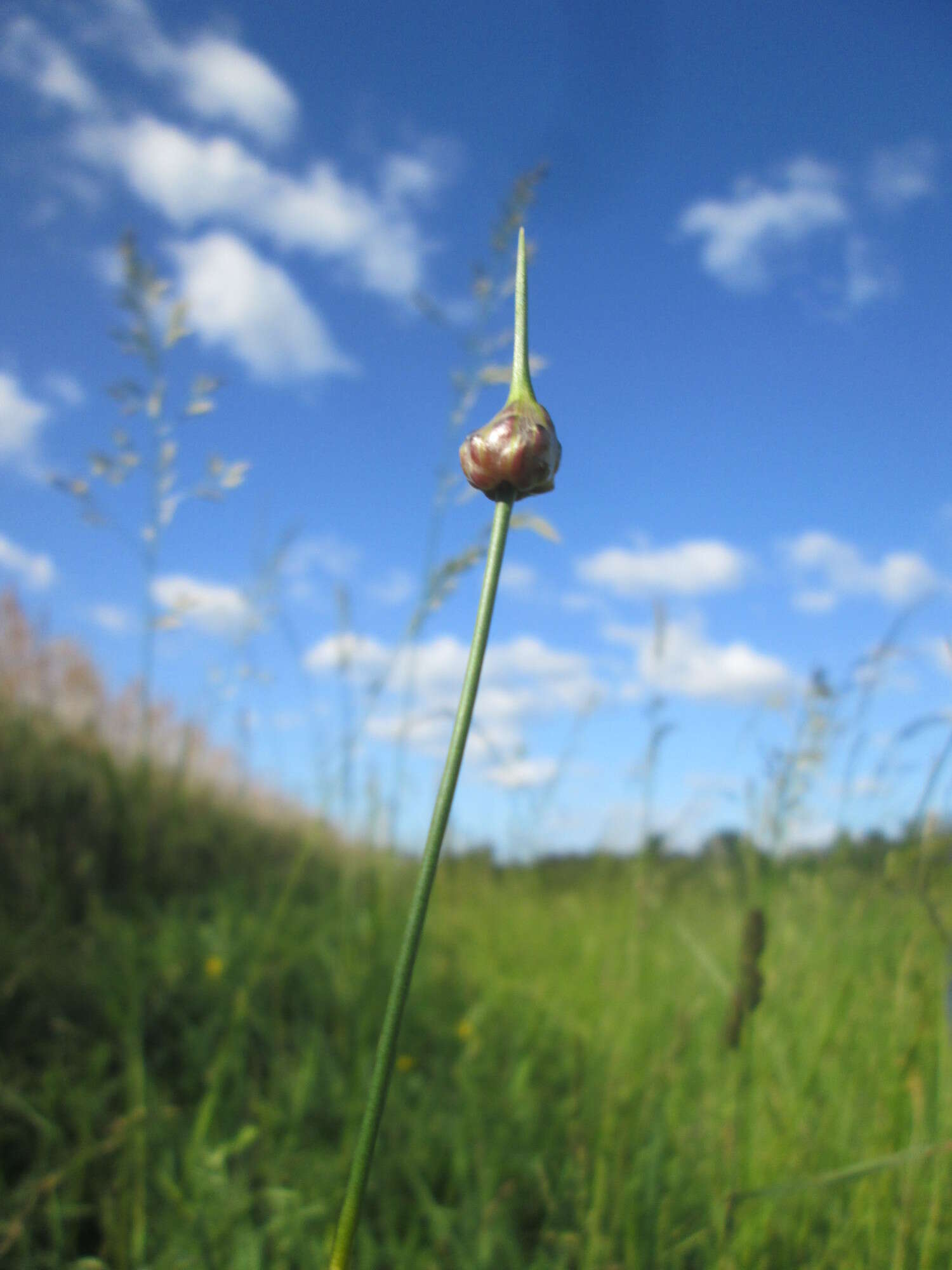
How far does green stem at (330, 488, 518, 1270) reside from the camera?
0.35 metres

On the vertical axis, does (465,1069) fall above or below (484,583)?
below

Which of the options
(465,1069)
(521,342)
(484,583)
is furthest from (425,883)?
(465,1069)

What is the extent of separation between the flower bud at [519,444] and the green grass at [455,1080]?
693 millimetres

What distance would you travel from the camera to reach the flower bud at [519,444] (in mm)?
378

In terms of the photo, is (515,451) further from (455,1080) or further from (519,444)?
(455,1080)

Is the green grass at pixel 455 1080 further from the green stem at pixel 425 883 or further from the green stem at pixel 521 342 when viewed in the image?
the green stem at pixel 521 342

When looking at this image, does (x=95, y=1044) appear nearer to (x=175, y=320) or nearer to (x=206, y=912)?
(x=206, y=912)

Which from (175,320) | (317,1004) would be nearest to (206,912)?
(317,1004)

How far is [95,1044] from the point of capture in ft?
5.75

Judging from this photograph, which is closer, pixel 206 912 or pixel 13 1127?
pixel 13 1127

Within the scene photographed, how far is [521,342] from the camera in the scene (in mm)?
387

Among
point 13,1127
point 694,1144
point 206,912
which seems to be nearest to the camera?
point 694,1144

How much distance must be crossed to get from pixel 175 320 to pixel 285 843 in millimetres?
2450

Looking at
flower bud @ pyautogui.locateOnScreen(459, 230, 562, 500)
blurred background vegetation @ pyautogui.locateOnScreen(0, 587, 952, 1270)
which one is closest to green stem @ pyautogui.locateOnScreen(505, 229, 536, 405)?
flower bud @ pyautogui.locateOnScreen(459, 230, 562, 500)
